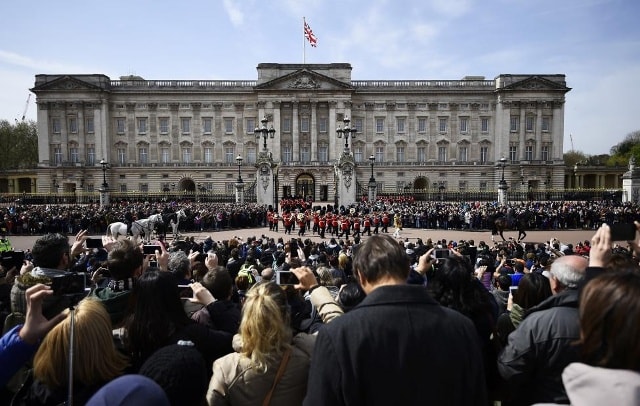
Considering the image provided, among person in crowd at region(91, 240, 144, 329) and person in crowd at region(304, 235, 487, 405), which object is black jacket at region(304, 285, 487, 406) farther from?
person in crowd at region(91, 240, 144, 329)

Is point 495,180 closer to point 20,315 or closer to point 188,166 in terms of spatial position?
point 188,166

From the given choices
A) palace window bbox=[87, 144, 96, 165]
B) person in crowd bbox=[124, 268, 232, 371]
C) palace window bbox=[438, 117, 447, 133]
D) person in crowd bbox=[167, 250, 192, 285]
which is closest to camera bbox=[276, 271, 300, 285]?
person in crowd bbox=[124, 268, 232, 371]

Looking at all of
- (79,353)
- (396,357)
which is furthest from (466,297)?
(79,353)

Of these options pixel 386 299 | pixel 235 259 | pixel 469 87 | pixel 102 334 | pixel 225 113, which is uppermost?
pixel 469 87

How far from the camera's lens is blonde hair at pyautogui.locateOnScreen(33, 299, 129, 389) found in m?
2.58

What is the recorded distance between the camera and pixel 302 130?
63625mm

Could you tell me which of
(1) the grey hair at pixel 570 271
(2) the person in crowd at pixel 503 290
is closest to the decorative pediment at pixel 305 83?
(2) the person in crowd at pixel 503 290

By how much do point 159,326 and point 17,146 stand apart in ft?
320

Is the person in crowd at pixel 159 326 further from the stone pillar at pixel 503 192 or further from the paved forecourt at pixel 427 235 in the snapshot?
the stone pillar at pixel 503 192

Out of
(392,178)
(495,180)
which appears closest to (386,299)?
Answer: (392,178)

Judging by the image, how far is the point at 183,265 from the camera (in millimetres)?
6445

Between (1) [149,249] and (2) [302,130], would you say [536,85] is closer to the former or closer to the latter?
(2) [302,130]

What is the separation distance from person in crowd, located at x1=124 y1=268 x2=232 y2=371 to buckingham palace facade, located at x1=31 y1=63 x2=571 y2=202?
58446 mm

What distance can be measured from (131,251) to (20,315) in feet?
3.79
